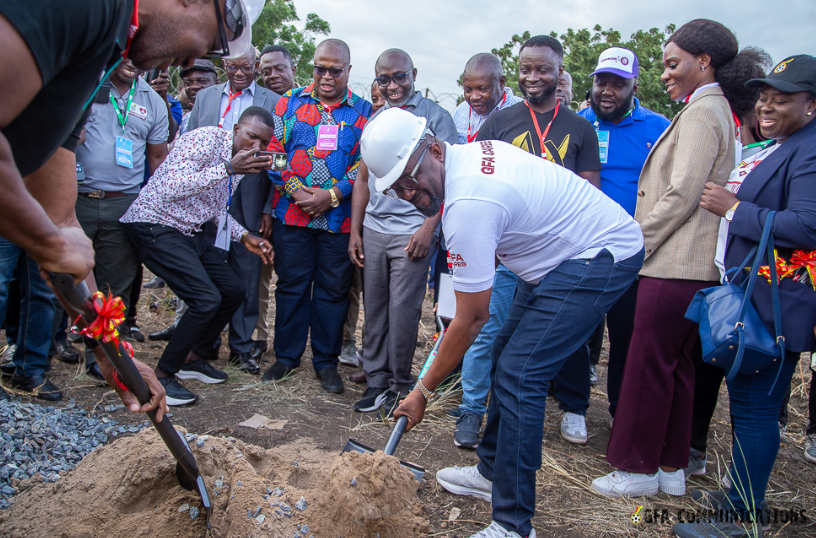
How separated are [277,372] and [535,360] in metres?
2.60

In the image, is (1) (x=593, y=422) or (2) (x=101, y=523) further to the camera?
(1) (x=593, y=422)

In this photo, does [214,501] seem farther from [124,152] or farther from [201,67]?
[201,67]

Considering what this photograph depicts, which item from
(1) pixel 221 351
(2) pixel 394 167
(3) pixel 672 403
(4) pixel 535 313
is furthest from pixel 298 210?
(3) pixel 672 403

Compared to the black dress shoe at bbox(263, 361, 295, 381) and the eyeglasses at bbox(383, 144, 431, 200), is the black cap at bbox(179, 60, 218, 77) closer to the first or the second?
the black dress shoe at bbox(263, 361, 295, 381)

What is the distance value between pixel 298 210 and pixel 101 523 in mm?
2528

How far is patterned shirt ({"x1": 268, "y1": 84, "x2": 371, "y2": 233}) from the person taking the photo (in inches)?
176

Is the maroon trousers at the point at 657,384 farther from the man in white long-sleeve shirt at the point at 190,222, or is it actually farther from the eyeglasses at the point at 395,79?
the man in white long-sleeve shirt at the point at 190,222

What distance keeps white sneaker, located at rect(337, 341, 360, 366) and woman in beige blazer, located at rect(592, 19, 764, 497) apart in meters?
2.50

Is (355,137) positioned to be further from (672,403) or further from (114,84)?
(672,403)

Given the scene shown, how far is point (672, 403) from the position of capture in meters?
3.16

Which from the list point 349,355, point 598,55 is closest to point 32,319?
point 349,355

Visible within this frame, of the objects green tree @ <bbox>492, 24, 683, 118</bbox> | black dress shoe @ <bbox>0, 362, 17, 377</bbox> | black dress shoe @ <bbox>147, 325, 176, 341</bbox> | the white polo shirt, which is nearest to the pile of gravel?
black dress shoe @ <bbox>0, 362, 17, 377</bbox>

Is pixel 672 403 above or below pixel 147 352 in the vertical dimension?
above

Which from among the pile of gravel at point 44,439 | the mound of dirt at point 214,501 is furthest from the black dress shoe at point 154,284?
the mound of dirt at point 214,501
